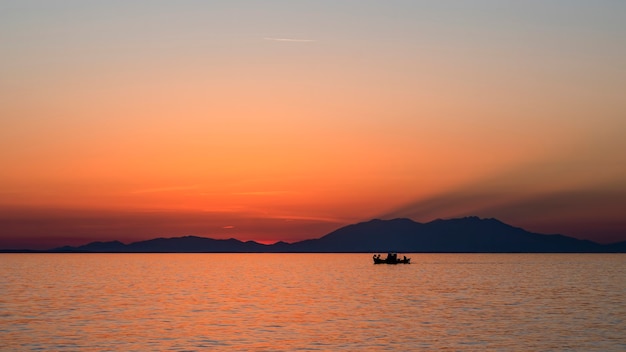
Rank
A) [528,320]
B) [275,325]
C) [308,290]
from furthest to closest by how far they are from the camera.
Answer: [308,290], [528,320], [275,325]

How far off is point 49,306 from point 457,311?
40.7 meters

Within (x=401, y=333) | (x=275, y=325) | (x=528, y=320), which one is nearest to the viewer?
(x=401, y=333)

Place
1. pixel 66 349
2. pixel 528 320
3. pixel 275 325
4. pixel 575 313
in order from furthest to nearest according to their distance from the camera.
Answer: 1. pixel 575 313
2. pixel 528 320
3. pixel 275 325
4. pixel 66 349

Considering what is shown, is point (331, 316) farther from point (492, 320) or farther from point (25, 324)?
point (25, 324)

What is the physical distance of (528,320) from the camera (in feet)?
213

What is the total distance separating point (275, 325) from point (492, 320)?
18364 millimetres

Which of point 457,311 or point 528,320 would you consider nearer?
point 528,320

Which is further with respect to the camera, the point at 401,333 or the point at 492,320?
the point at 492,320

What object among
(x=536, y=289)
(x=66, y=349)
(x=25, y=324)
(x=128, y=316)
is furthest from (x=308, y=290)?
(x=66, y=349)

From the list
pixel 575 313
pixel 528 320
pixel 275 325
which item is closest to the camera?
pixel 275 325

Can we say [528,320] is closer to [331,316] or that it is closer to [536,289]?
[331,316]

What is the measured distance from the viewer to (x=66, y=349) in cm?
4825

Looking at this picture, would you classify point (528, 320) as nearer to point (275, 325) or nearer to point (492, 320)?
point (492, 320)

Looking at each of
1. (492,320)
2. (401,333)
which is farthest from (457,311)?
(401,333)
